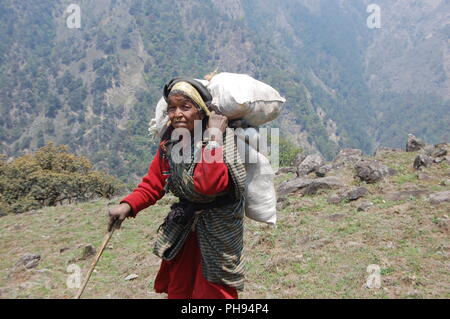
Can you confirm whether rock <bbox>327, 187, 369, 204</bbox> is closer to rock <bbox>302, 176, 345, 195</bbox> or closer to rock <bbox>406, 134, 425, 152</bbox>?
rock <bbox>302, 176, 345, 195</bbox>

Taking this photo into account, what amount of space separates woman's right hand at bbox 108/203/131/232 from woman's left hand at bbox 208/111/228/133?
28.7 inches

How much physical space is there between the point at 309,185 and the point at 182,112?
7.02m

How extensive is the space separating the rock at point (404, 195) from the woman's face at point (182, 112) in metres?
5.94

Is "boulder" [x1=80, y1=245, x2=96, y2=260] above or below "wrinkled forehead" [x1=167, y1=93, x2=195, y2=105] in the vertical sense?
below

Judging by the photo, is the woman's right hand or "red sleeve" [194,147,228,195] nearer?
"red sleeve" [194,147,228,195]

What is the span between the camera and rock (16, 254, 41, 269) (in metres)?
6.61

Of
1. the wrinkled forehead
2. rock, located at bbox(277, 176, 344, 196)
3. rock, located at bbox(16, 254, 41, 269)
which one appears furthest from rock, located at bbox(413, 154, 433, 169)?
the wrinkled forehead

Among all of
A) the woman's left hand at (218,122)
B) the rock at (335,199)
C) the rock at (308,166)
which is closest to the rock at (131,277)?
the woman's left hand at (218,122)

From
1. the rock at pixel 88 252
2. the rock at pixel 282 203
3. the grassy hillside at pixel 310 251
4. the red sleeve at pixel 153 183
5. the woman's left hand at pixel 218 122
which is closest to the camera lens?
the woman's left hand at pixel 218 122

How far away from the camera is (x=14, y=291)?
5.40m

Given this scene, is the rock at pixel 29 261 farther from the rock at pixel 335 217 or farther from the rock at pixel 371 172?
the rock at pixel 371 172

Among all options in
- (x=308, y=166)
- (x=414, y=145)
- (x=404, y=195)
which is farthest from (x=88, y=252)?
(x=414, y=145)

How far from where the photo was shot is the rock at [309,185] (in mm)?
8945

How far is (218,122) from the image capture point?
2346mm
